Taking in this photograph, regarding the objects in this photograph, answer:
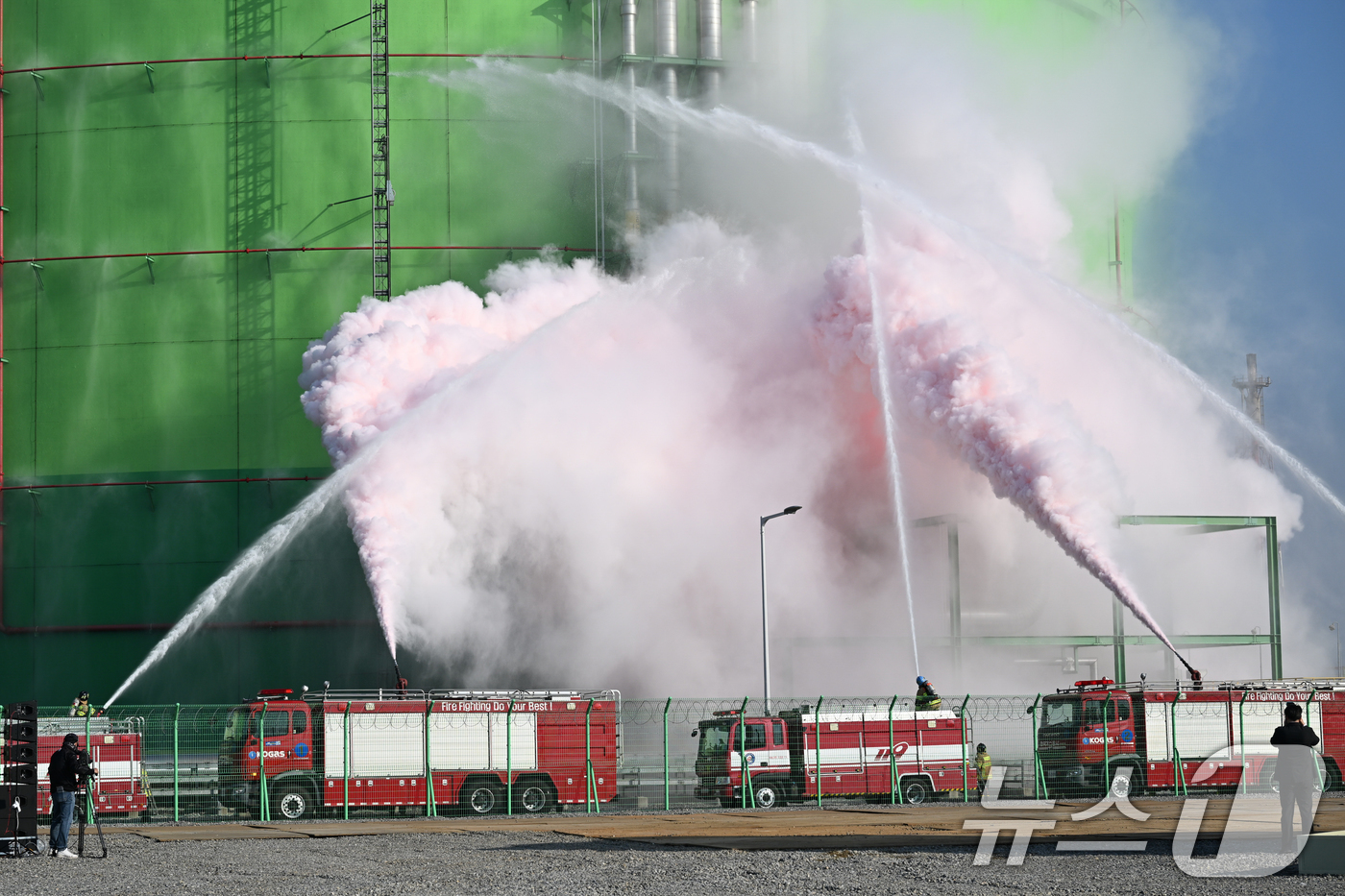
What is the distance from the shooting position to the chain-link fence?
89.3ft

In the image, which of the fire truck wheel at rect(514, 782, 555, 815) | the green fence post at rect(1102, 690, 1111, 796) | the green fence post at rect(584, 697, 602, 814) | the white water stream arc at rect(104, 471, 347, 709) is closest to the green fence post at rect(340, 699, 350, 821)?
the fire truck wheel at rect(514, 782, 555, 815)

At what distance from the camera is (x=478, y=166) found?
4716 cm

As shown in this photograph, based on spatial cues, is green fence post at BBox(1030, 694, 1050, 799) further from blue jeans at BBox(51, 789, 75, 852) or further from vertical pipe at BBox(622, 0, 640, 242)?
vertical pipe at BBox(622, 0, 640, 242)

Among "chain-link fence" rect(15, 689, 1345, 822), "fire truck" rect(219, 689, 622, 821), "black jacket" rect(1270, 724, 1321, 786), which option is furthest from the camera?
"fire truck" rect(219, 689, 622, 821)

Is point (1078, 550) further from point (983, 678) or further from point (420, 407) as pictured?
point (420, 407)

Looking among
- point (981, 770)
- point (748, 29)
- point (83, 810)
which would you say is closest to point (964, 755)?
point (981, 770)

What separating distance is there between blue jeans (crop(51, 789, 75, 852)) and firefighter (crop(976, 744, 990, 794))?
53.9 ft

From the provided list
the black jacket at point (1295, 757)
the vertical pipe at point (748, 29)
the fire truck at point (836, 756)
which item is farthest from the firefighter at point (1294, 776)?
the vertical pipe at point (748, 29)

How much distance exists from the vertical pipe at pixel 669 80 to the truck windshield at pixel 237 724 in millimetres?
23563

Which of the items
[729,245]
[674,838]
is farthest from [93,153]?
[674,838]

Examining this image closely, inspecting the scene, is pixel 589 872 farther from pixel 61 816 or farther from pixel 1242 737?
pixel 1242 737

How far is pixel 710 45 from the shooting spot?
156ft

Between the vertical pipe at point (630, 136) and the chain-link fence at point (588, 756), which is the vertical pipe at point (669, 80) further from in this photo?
the chain-link fence at point (588, 756)

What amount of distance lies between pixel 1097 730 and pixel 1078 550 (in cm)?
427
